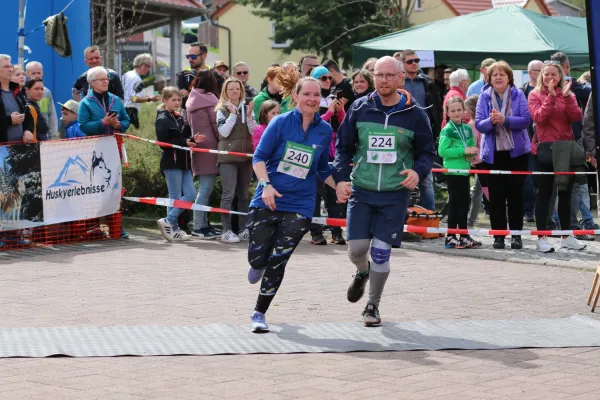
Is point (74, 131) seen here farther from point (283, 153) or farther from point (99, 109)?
point (283, 153)

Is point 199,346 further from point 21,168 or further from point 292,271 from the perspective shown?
point 21,168

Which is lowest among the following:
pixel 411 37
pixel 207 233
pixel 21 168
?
pixel 207 233

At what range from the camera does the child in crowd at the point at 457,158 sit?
1312 cm

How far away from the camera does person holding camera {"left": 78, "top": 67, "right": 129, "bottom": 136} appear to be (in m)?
13.4

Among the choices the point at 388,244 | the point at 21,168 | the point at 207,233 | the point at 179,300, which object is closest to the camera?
the point at 388,244

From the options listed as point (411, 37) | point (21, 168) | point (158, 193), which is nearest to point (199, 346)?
point (21, 168)

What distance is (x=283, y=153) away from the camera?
27.1 ft

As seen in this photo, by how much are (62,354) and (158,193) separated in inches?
324

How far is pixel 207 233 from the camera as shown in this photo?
45.3 ft

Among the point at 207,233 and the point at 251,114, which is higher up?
the point at 251,114

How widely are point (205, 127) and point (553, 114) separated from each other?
4001 millimetres

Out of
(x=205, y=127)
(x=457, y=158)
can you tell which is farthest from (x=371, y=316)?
(x=205, y=127)

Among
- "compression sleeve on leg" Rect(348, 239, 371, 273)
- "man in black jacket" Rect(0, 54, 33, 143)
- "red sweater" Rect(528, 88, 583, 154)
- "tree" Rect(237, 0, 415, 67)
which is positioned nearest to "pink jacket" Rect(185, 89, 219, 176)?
"man in black jacket" Rect(0, 54, 33, 143)

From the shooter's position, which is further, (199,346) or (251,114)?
(251,114)
